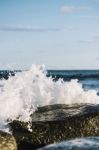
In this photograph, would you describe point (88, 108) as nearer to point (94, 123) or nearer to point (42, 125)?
point (94, 123)

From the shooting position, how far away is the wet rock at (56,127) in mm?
8352

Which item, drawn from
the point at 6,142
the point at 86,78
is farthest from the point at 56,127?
the point at 86,78

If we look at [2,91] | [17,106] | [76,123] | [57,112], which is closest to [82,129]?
[76,123]

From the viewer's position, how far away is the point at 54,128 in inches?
334

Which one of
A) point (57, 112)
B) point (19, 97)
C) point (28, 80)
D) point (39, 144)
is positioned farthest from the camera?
point (28, 80)

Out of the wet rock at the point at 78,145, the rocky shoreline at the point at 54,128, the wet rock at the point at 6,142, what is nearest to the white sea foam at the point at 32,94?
the rocky shoreline at the point at 54,128

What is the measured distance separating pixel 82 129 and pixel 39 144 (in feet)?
2.95

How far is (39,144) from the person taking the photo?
8.34 metres

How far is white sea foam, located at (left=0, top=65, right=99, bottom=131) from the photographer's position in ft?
30.3

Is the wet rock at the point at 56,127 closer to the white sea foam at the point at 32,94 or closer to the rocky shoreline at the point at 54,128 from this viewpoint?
the rocky shoreline at the point at 54,128

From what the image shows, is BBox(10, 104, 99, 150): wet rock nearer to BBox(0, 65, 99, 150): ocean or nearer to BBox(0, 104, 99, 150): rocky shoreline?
BBox(0, 104, 99, 150): rocky shoreline

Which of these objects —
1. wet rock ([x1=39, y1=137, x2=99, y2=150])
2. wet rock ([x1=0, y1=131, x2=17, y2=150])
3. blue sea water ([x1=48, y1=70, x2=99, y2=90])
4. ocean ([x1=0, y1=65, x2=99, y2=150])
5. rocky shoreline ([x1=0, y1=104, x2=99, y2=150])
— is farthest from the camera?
blue sea water ([x1=48, y1=70, x2=99, y2=90])

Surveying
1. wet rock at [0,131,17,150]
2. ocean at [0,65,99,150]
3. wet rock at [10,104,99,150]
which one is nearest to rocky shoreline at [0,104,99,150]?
wet rock at [10,104,99,150]

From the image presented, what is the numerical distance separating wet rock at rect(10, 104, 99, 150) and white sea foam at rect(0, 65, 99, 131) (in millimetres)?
328
